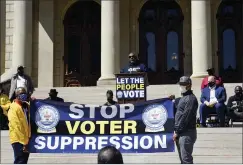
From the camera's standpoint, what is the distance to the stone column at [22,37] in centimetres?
2156

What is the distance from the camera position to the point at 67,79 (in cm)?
2483

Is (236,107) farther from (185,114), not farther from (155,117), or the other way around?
(185,114)

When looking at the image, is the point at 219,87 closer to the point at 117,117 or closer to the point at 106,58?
the point at 117,117

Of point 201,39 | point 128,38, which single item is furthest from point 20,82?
point 128,38

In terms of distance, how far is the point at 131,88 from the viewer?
13172 millimetres

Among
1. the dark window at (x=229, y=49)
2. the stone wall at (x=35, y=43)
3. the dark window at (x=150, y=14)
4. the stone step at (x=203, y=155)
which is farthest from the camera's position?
the dark window at (x=150, y=14)

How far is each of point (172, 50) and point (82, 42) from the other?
4.62m

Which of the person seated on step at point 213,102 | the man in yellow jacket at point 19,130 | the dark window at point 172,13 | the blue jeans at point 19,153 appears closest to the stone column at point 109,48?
the dark window at point 172,13

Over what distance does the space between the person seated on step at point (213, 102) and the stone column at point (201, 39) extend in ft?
20.3

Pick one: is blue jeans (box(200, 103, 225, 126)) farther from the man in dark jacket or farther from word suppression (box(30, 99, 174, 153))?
the man in dark jacket

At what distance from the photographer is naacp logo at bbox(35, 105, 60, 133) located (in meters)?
10.1

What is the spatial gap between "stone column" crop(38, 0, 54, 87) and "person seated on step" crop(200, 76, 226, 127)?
1232cm

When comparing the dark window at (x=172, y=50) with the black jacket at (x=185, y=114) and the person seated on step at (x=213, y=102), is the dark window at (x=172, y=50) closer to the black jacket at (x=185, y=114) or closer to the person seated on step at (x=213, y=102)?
the person seated on step at (x=213, y=102)

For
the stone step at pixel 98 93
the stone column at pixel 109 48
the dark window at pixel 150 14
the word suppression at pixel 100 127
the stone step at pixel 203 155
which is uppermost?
the dark window at pixel 150 14
